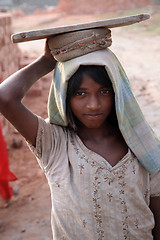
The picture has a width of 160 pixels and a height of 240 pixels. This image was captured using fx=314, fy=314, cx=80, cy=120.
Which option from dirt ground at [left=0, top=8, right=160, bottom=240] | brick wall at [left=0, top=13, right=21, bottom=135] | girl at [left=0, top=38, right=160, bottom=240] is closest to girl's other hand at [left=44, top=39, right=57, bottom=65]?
girl at [left=0, top=38, right=160, bottom=240]

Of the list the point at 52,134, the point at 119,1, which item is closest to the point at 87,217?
the point at 52,134

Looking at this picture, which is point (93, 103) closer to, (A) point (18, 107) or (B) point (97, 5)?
(A) point (18, 107)

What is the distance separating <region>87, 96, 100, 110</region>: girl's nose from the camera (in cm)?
145

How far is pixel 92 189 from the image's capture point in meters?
1.57

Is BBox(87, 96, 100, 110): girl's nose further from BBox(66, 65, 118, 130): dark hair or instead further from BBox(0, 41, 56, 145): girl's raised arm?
BBox(0, 41, 56, 145): girl's raised arm

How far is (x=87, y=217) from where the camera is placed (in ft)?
5.26

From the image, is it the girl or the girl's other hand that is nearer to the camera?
the girl

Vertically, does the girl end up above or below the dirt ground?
above

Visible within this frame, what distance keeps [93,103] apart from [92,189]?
44 centimetres

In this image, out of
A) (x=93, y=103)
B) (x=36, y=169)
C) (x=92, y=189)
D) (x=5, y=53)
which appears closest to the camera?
(x=93, y=103)

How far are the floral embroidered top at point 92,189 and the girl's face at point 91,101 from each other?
176mm

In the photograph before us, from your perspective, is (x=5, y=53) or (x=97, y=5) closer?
(x=5, y=53)

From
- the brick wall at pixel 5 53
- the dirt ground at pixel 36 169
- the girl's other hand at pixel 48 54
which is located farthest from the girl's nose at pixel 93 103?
the brick wall at pixel 5 53

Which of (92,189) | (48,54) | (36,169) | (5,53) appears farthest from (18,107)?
(5,53)
